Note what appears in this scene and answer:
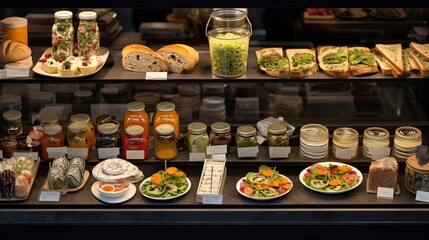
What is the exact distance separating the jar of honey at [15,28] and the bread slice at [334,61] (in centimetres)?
179

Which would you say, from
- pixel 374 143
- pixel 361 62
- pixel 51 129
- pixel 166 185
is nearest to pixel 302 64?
pixel 361 62

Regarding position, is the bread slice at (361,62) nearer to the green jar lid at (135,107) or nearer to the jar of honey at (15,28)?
the green jar lid at (135,107)

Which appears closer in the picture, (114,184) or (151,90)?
(114,184)

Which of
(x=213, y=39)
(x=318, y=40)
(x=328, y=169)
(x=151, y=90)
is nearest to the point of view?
(x=213, y=39)

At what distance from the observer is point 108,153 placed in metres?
4.94

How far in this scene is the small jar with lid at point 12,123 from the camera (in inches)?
200

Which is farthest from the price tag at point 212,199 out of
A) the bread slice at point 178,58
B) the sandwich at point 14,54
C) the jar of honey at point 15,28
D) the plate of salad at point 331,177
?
the jar of honey at point 15,28

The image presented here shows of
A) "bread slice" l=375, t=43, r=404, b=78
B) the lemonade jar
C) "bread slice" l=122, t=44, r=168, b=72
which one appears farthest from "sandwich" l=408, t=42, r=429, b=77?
"bread slice" l=122, t=44, r=168, b=72

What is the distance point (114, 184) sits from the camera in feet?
15.5

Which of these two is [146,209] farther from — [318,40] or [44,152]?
[318,40]

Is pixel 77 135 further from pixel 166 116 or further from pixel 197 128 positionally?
pixel 197 128

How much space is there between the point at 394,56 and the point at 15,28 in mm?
2262
